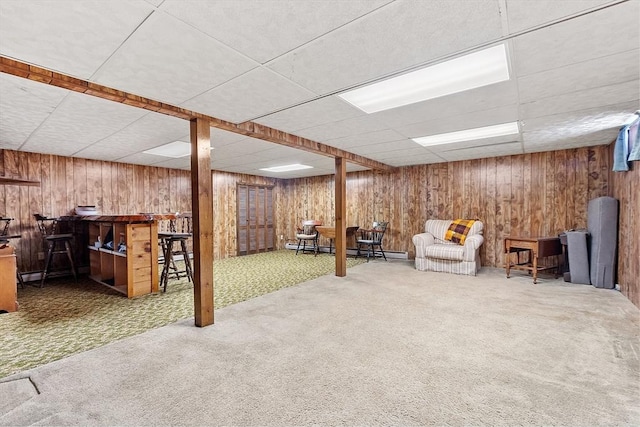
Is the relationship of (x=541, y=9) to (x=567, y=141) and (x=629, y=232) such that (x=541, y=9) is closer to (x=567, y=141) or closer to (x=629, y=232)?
(x=629, y=232)

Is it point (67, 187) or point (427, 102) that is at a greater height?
point (427, 102)

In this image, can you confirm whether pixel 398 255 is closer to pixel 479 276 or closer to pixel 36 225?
pixel 479 276

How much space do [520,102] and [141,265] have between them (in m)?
4.71

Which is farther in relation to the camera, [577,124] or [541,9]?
[577,124]

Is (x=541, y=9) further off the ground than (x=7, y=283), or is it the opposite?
(x=541, y=9)

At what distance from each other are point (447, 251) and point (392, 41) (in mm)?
4019

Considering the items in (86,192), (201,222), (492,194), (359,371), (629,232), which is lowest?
(359,371)

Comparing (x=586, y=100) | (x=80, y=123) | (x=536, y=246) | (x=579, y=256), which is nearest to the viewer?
(x=586, y=100)

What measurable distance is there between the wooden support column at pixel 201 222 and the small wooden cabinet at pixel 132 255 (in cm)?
153

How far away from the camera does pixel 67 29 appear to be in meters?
1.52

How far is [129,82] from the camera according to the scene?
214cm

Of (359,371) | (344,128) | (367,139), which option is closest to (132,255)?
(344,128)

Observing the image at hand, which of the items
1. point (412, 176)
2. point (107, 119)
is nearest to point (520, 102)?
point (412, 176)

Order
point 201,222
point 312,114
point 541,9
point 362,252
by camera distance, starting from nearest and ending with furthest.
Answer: point 541,9, point 201,222, point 312,114, point 362,252
